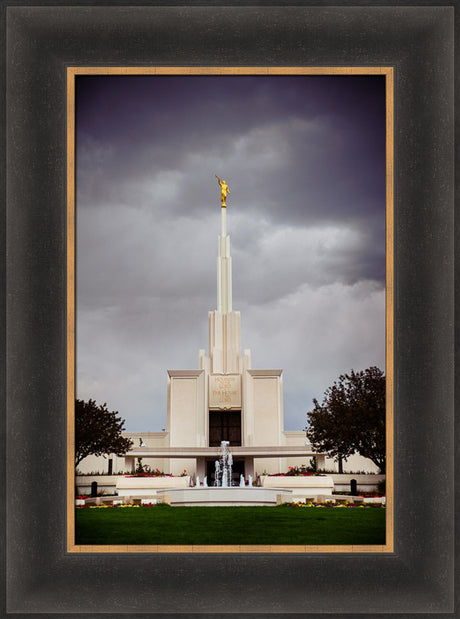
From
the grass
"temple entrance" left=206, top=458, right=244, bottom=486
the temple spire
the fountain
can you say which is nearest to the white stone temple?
"temple entrance" left=206, top=458, right=244, bottom=486

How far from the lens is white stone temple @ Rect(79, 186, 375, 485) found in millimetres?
28953

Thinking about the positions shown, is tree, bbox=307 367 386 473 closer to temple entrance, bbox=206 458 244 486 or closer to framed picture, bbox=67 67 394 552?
framed picture, bbox=67 67 394 552

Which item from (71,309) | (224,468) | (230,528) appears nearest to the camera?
(71,309)

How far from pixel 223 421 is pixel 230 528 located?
23238 millimetres

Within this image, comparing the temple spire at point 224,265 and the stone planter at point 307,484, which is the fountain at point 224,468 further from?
the stone planter at point 307,484

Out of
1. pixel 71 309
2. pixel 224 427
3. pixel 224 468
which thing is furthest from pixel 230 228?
pixel 224 427

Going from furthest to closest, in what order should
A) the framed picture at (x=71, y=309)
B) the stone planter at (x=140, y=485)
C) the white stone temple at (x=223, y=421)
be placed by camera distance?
the white stone temple at (x=223, y=421) < the stone planter at (x=140, y=485) < the framed picture at (x=71, y=309)

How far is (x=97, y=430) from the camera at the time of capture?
14617mm

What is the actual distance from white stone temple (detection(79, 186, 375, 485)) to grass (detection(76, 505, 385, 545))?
1832 centimetres

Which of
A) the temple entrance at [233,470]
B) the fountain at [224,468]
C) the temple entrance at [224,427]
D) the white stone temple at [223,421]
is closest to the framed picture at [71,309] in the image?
the white stone temple at [223,421]

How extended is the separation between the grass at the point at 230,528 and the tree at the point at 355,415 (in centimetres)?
161

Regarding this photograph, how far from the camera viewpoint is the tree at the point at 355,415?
468 inches

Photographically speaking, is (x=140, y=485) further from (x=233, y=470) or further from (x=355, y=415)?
(x=233, y=470)
